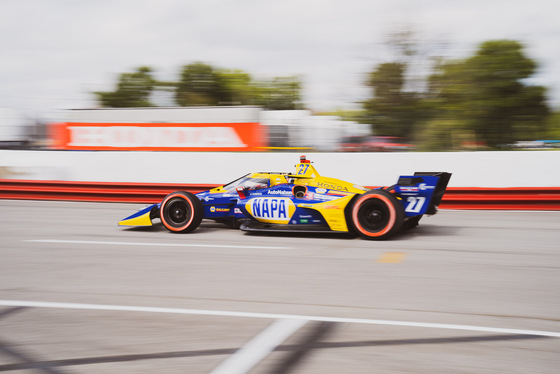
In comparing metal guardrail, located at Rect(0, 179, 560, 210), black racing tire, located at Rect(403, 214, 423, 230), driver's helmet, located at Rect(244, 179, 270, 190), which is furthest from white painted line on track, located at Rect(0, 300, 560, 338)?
metal guardrail, located at Rect(0, 179, 560, 210)

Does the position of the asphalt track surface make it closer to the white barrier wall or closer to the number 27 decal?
the number 27 decal

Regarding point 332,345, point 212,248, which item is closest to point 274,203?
point 212,248

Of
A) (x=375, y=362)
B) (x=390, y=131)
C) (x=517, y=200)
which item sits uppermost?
(x=390, y=131)

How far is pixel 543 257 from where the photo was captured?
20.7ft

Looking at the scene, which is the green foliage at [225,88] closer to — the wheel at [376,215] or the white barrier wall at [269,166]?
the white barrier wall at [269,166]

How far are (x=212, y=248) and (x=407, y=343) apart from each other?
3.94 metres

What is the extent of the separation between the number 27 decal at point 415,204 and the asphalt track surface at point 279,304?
46 centimetres

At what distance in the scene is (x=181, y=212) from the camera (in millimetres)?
8250

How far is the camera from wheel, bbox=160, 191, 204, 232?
8086 millimetres

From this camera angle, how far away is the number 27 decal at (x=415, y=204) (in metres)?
7.24

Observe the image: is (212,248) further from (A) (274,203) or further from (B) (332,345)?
(B) (332,345)

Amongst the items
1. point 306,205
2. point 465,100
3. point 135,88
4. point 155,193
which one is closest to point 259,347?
point 306,205

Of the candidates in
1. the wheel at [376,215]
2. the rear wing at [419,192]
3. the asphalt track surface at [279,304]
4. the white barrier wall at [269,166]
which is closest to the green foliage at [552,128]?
the white barrier wall at [269,166]

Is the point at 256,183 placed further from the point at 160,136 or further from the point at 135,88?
the point at 135,88
